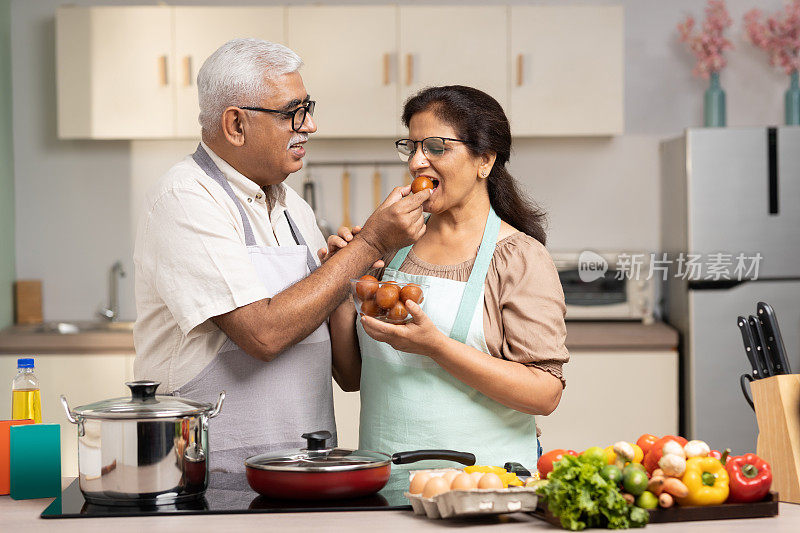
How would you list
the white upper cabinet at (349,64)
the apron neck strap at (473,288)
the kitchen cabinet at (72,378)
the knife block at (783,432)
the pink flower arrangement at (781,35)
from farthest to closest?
the pink flower arrangement at (781,35) → the white upper cabinet at (349,64) → the kitchen cabinet at (72,378) → the knife block at (783,432) → the apron neck strap at (473,288)

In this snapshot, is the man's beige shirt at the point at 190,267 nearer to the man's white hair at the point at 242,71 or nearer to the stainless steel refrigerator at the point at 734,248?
the man's white hair at the point at 242,71

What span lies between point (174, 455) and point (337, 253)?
50cm

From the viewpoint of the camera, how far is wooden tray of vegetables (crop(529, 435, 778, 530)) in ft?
4.08

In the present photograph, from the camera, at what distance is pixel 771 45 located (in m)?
3.94

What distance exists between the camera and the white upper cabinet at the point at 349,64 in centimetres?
377

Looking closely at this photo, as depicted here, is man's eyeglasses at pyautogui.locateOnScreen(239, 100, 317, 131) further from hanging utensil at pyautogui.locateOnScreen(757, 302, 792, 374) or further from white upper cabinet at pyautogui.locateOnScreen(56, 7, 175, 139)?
white upper cabinet at pyautogui.locateOnScreen(56, 7, 175, 139)

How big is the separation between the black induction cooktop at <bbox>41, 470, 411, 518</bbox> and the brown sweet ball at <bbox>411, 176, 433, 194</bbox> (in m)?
0.59

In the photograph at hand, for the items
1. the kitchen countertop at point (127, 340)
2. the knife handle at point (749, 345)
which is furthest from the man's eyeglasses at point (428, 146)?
the kitchen countertop at point (127, 340)

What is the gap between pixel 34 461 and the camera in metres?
1.50

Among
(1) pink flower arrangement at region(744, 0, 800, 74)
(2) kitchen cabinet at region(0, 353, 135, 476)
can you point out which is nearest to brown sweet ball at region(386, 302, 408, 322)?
(2) kitchen cabinet at region(0, 353, 135, 476)

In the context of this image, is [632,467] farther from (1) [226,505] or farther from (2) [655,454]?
(1) [226,505]

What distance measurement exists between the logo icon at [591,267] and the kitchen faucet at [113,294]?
7.01ft

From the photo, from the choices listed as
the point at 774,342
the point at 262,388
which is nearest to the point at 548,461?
the point at 262,388

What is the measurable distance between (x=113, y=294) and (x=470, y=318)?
281 centimetres
